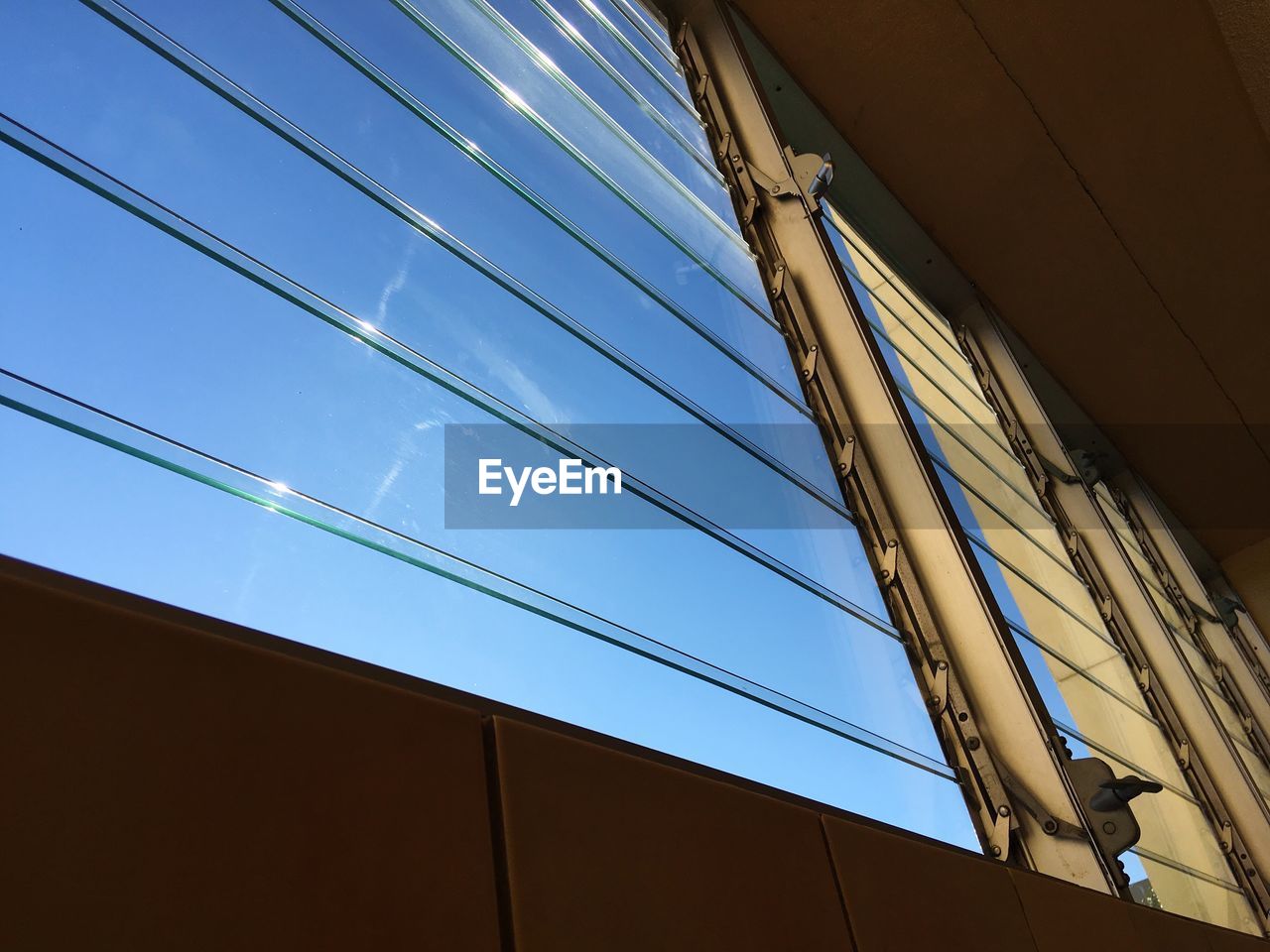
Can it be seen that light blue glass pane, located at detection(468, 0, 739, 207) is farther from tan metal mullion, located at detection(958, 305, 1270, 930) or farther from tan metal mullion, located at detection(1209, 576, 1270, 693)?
tan metal mullion, located at detection(1209, 576, 1270, 693)

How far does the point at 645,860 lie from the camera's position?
849 millimetres

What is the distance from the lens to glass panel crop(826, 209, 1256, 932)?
3.14 metres

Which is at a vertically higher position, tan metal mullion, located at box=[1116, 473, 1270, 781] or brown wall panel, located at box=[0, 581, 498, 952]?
tan metal mullion, located at box=[1116, 473, 1270, 781]

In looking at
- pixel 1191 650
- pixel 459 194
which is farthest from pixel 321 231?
pixel 1191 650

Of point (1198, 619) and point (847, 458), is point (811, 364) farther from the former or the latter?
point (1198, 619)

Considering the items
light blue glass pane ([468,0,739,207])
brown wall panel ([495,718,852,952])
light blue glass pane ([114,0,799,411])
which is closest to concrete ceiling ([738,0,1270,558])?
light blue glass pane ([468,0,739,207])

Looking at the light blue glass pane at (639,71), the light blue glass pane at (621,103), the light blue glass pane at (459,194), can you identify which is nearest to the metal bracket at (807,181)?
the light blue glass pane at (621,103)

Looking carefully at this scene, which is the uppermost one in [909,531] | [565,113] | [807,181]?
[807,181]

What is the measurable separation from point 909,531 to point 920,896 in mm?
1354

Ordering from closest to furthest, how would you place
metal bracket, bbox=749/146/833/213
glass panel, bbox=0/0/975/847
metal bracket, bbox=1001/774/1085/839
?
1. glass panel, bbox=0/0/975/847
2. metal bracket, bbox=1001/774/1085/839
3. metal bracket, bbox=749/146/833/213

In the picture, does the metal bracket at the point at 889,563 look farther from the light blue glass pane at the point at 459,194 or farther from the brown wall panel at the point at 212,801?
the brown wall panel at the point at 212,801

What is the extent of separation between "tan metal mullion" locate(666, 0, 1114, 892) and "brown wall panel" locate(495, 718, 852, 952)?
3.78 ft

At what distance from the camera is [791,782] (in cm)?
154

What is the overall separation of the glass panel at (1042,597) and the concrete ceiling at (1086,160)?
0.60 meters
